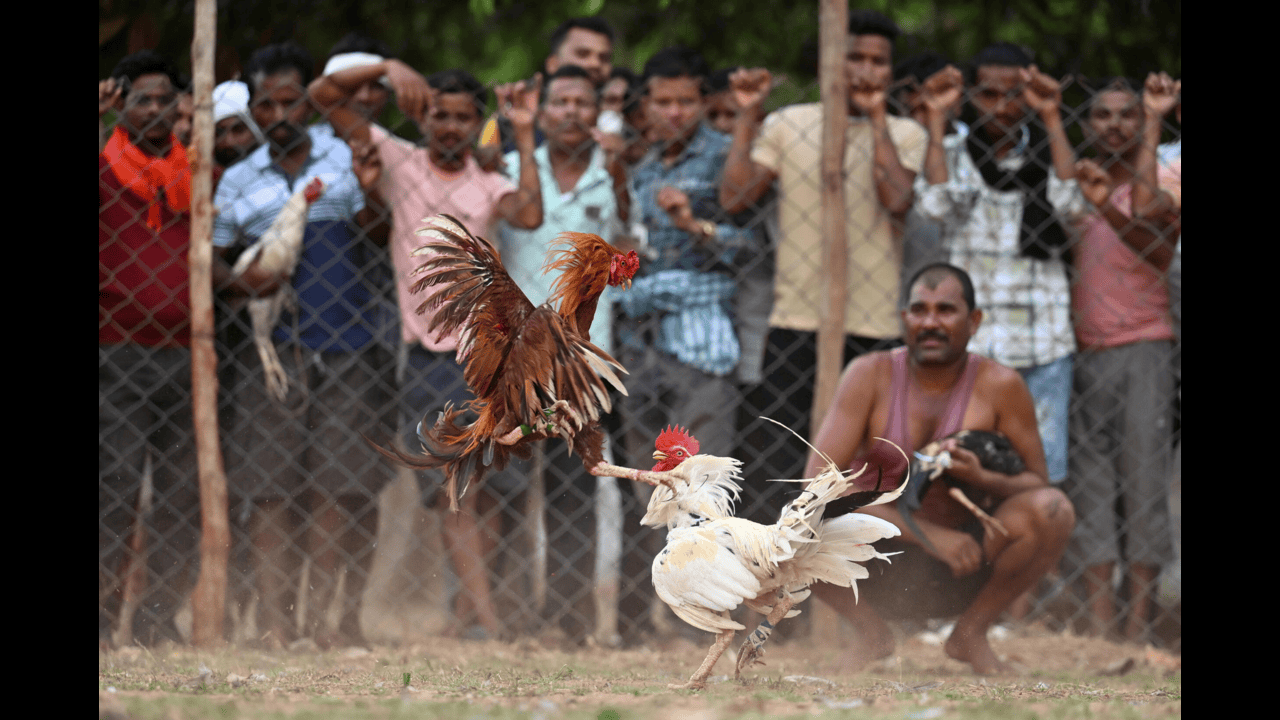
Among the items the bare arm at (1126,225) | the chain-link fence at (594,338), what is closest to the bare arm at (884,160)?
the chain-link fence at (594,338)

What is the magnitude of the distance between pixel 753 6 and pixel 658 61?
1420 millimetres

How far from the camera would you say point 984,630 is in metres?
4.48

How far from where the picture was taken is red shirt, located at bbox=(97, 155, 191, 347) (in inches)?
187

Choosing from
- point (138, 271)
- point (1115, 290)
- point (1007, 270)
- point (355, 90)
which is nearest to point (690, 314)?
point (1007, 270)

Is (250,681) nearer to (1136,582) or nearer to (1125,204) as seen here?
(1136,582)

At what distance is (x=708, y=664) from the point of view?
139 inches

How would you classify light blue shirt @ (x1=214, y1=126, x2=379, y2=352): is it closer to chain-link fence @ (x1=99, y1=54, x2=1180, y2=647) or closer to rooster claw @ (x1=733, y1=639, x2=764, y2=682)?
chain-link fence @ (x1=99, y1=54, x2=1180, y2=647)

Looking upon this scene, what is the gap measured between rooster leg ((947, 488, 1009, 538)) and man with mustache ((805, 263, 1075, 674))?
0.02 meters

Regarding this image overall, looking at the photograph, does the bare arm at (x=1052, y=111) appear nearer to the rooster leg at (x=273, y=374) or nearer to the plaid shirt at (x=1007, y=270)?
the plaid shirt at (x=1007, y=270)

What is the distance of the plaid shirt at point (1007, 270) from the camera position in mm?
4930

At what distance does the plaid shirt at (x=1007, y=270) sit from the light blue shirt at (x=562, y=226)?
1346 millimetres

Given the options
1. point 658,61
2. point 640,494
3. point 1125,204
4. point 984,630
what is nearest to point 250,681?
point 640,494

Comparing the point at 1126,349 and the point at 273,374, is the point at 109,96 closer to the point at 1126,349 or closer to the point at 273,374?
the point at 273,374

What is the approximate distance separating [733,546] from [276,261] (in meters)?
2.46
